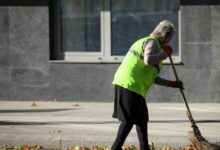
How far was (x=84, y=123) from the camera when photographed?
1146 cm

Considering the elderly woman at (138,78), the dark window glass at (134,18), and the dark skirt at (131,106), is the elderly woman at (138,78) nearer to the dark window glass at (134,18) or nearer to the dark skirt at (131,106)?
the dark skirt at (131,106)

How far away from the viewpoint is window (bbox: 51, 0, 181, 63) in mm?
14242

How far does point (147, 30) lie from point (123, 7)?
0.63 metres

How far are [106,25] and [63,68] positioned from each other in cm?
115

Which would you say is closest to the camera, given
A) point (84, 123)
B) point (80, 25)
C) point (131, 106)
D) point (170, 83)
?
point (131, 106)

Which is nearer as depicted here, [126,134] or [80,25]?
[126,134]

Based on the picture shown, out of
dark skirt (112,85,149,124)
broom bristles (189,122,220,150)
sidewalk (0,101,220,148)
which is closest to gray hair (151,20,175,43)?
dark skirt (112,85,149,124)

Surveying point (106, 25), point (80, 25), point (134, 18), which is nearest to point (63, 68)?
point (80, 25)

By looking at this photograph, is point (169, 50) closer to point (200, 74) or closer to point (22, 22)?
point (200, 74)

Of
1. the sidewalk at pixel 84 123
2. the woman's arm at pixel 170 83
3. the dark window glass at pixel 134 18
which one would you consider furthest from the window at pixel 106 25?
the woman's arm at pixel 170 83

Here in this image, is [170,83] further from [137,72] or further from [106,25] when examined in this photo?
[106,25]

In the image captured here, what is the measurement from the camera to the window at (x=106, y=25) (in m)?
14.2

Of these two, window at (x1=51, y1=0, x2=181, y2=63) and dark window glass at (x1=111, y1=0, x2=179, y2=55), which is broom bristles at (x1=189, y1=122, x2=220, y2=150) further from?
dark window glass at (x1=111, y1=0, x2=179, y2=55)

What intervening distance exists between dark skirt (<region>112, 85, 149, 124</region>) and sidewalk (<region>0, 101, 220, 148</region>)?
58.7 inches
